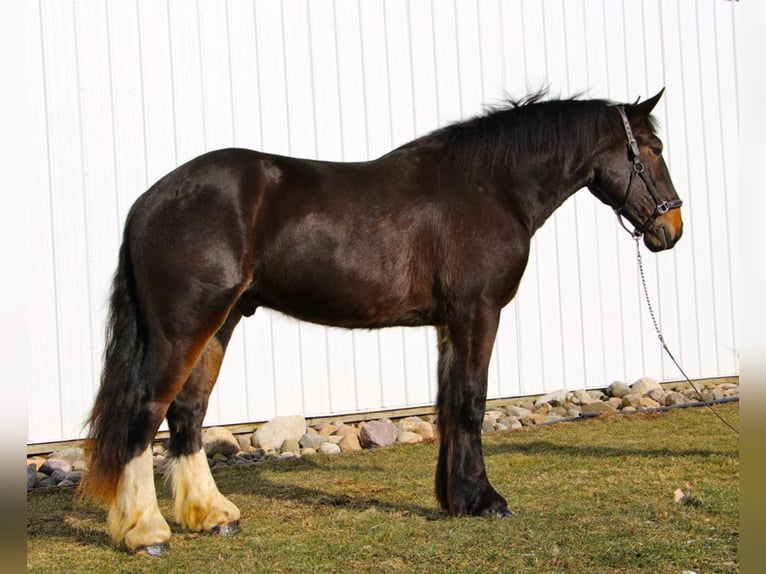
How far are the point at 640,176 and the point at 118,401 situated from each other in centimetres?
343

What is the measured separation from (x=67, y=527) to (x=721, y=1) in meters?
10.0

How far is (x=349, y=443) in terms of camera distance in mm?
7691

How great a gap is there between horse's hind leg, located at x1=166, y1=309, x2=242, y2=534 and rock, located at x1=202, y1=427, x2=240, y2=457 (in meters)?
2.86

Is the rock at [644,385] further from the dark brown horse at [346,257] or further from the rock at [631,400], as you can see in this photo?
the dark brown horse at [346,257]

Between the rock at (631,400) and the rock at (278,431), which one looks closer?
the rock at (278,431)

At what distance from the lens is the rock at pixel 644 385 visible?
366 inches

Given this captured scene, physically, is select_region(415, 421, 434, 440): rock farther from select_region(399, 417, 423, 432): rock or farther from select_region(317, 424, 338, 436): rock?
select_region(317, 424, 338, 436): rock

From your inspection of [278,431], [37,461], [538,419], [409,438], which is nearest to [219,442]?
[278,431]

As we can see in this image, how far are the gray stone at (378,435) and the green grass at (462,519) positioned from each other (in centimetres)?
57

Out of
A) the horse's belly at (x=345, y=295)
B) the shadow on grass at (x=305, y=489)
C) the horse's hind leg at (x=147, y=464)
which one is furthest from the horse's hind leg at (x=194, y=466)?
the shadow on grass at (x=305, y=489)

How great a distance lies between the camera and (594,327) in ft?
31.4

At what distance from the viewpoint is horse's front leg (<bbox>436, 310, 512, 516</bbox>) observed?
14.8ft

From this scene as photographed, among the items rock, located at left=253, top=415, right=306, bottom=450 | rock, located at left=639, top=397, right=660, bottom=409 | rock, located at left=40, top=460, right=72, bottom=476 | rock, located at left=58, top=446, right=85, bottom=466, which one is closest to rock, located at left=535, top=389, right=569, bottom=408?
rock, located at left=639, top=397, right=660, bottom=409

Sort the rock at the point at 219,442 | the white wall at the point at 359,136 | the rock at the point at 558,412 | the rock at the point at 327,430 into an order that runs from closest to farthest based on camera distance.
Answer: the rock at the point at 219,442, the white wall at the point at 359,136, the rock at the point at 327,430, the rock at the point at 558,412
